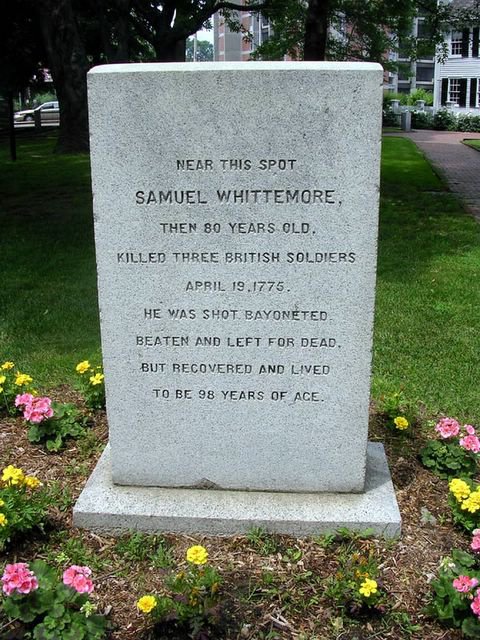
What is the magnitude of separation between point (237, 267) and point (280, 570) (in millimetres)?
1398

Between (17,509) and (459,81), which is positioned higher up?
(459,81)

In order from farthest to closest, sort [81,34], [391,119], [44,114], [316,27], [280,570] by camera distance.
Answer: [44,114], [391,119], [81,34], [316,27], [280,570]

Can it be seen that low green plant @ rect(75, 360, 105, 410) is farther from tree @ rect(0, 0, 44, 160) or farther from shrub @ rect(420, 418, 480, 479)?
tree @ rect(0, 0, 44, 160)

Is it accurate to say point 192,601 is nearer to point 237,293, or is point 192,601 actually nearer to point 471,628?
point 471,628

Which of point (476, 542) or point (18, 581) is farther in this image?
point (476, 542)

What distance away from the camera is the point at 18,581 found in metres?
2.76

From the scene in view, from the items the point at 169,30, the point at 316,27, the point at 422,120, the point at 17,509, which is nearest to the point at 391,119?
the point at 422,120

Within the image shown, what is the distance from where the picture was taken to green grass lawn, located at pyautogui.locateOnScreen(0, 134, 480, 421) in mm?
5742

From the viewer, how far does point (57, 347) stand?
6.34 metres

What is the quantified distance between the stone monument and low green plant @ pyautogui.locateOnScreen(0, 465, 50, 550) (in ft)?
0.73

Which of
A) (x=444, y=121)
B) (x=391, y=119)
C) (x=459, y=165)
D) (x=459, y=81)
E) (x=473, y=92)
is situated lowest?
(x=459, y=165)

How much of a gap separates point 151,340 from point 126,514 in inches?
33.9

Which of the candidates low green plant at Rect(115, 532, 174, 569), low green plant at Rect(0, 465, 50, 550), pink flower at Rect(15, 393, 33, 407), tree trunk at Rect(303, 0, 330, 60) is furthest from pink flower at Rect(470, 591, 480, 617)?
tree trunk at Rect(303, 0, 330, 60)

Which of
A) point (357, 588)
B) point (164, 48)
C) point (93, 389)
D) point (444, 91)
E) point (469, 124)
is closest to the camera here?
point (357, 588)
